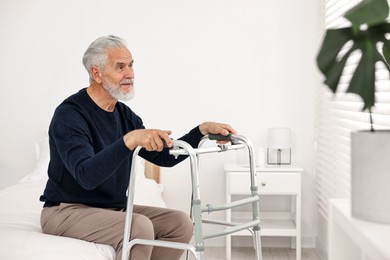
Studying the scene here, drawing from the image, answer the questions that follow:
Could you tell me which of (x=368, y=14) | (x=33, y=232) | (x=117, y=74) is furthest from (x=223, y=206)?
(x=368, y=14)

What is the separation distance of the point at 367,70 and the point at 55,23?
146 inches

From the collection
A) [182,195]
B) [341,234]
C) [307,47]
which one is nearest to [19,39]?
[182,195]

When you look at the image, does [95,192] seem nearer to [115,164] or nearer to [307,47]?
[115,164]

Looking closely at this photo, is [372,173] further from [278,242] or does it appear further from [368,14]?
[278,242]

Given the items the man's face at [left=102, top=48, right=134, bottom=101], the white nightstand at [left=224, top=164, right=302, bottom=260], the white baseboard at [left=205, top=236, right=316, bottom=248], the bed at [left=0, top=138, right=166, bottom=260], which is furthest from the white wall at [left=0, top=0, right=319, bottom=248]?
the man's face at [left=102, top=48, right=134, bottom=101]

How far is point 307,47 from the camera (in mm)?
4504

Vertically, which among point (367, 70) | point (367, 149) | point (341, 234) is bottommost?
point (341, 234)

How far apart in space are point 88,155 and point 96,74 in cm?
59

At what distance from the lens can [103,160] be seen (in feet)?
7.30

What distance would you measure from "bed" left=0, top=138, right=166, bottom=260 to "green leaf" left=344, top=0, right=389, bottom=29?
150 cm

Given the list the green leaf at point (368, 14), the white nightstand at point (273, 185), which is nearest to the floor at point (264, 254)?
the white nightstand at point (273, 185)

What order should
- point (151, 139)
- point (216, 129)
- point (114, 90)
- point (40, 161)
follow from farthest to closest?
point (40, 161), point (114, 90), point (216, 129), point (151, 139)

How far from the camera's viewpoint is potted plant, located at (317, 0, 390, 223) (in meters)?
1.30

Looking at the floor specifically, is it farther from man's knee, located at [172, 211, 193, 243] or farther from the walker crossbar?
the walker crossbar
